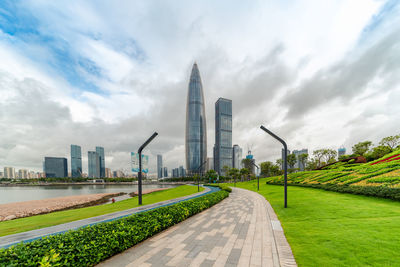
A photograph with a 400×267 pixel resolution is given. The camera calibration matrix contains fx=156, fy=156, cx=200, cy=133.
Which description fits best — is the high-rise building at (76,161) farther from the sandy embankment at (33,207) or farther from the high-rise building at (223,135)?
the sandy embankment at (33,207)

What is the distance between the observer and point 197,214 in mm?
10500

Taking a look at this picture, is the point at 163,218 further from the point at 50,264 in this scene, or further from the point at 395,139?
the point at 395,139

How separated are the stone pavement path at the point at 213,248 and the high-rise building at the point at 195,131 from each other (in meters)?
120

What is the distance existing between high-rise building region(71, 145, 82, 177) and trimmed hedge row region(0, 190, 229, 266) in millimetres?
222987

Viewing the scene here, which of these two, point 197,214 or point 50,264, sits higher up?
point 50,264

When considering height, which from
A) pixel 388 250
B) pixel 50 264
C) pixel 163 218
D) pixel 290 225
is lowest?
pixel 290 225

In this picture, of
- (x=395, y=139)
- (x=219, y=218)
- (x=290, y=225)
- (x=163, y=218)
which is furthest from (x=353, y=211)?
(x=395, y=139)

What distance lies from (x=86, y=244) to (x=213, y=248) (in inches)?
157

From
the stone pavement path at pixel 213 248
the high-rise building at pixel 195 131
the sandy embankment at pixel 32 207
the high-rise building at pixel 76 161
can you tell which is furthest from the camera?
the high-rise building at pixel 76 161

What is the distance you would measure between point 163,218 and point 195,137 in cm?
12054

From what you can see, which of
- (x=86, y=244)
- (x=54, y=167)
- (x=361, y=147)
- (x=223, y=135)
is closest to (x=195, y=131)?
(x=223, y=135)

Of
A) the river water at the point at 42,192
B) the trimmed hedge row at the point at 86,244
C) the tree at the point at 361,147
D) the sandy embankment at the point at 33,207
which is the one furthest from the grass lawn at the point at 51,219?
the tree at the point at 361,147

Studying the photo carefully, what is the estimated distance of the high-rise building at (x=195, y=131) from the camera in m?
128

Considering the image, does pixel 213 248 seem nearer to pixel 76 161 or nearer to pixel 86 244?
pixel 86 244
